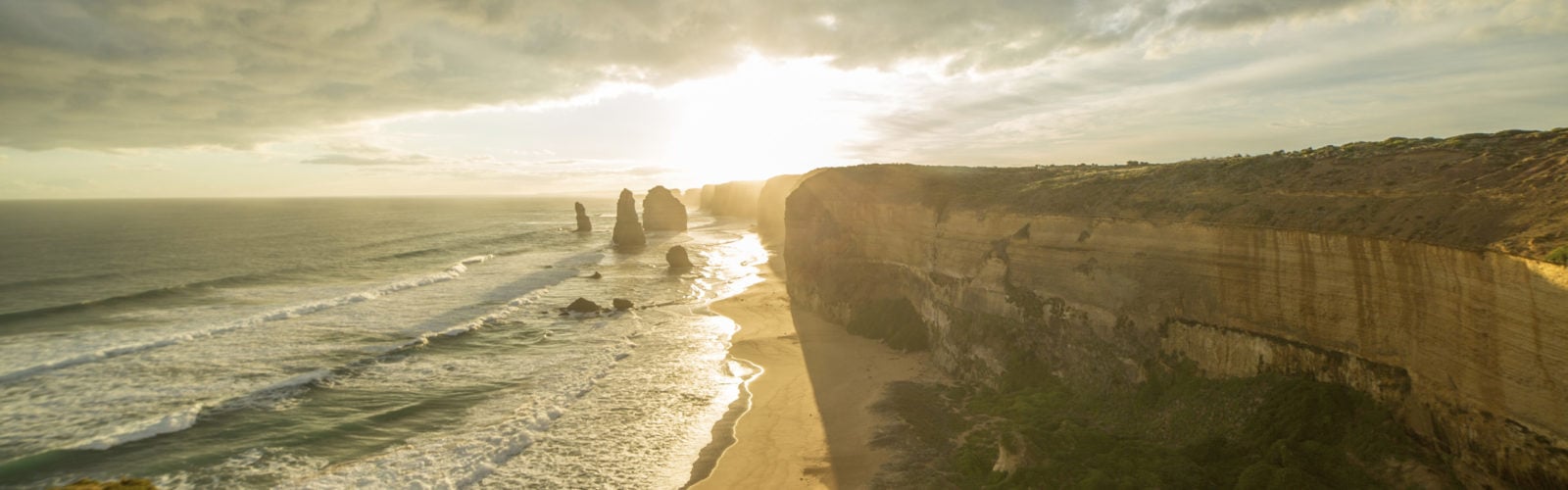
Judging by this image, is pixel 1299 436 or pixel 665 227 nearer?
pixel 1299 436

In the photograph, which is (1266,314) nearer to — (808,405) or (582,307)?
(808,405)

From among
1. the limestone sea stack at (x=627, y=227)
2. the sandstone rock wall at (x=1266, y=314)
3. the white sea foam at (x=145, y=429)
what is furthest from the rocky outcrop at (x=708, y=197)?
the sandstone rock wall at (x=1266, y=314)

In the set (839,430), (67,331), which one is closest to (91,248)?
(67,331)

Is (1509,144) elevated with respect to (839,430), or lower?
elevated

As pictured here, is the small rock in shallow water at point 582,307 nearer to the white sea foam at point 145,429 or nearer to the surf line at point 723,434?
the surf line at point 723,434

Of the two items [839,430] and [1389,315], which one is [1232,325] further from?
[839,430]

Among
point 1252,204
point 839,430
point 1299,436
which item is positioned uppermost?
point 1252,204
